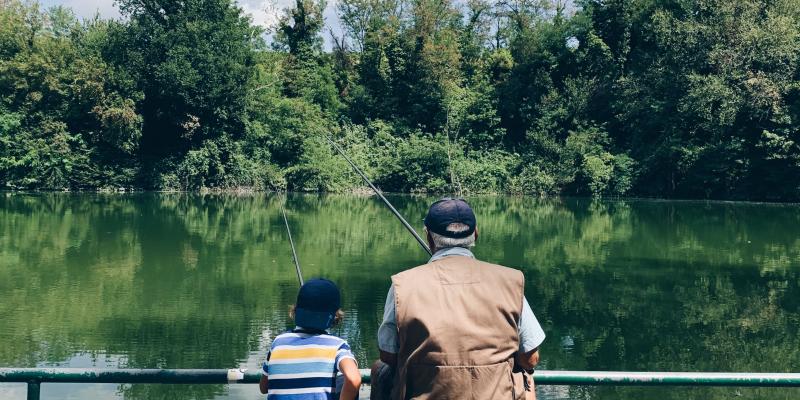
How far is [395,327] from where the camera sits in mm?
1892

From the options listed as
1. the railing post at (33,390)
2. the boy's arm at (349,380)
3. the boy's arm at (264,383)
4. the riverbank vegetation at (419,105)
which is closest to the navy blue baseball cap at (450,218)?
the boy's arm at (349,380)

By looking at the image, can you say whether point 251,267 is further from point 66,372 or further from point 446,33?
point 446,33

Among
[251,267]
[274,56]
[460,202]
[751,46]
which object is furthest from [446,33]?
[460,202]

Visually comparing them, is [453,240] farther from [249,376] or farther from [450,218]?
[249,376]

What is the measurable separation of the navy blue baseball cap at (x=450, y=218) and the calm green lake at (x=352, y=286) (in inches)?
176

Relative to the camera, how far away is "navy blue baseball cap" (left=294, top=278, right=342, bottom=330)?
85.5 inches

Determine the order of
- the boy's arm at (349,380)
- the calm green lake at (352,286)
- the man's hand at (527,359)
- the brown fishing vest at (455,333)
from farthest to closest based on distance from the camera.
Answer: the calm green lake at (352,286)
the boy's arm at (349,380)
the man's hand at (527,359)
the brown fishing vest at (455,333)

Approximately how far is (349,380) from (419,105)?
37.7 meters

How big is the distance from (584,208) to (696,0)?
34.2 ft

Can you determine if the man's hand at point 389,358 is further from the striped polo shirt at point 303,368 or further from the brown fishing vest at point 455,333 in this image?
the striped polo shirt at point 303,368

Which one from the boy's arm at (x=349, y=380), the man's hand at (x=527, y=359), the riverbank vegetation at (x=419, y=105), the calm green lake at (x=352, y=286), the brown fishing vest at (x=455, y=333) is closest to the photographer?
the brown fishing vest at (x=455, y=333)

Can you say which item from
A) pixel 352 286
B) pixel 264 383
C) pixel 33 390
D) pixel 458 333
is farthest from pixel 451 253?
pixel 352 286

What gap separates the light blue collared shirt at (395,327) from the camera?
1900 millimetres

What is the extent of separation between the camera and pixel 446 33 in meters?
40.4
